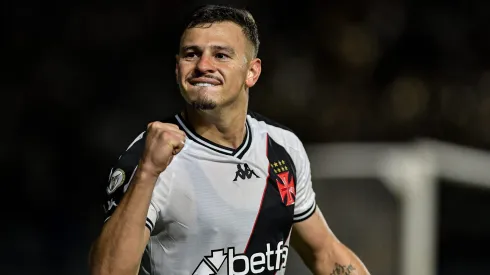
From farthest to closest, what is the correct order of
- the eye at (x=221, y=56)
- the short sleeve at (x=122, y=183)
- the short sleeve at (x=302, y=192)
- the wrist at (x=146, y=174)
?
the short sleeve at (x=302, y=192) < the eye at (x=221, y=56) < the short sleeve at (x=122, y=183) < the wrist at (x=146, y=174)

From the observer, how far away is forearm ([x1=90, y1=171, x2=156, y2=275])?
2.79 m

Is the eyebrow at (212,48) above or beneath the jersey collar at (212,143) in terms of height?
above

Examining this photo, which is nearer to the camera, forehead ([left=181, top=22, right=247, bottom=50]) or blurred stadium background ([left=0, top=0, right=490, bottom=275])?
forehead ([left=181, top=22, right=247, bottom=50])

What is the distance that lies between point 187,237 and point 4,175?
511 cm

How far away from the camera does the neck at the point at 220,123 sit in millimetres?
3182

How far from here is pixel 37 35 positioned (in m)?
8.15

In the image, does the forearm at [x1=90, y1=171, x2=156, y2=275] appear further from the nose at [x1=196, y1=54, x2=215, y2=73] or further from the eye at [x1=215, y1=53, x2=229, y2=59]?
the eye at [x1=215, y1=53, x2=229, y2=59]

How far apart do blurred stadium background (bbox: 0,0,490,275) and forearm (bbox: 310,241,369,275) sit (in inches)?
134

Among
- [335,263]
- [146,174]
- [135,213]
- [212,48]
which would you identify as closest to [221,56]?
[212,48]

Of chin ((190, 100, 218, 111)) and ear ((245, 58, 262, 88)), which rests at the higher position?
ear ((245, 58, 262, 88))

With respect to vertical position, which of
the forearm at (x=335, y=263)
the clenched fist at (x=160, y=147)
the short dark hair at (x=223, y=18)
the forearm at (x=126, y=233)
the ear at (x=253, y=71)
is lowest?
the forearm at (x=126, y=233)

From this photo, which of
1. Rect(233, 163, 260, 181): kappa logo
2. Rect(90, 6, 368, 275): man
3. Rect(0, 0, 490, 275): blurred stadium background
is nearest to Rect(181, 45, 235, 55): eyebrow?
Rect(90, 6, 368, 275): man

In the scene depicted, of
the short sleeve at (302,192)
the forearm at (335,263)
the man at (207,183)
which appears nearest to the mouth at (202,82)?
the man at (207,183)

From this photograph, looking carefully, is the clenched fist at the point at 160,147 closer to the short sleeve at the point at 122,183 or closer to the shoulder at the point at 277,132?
the short sleeve at the point at 122,183
